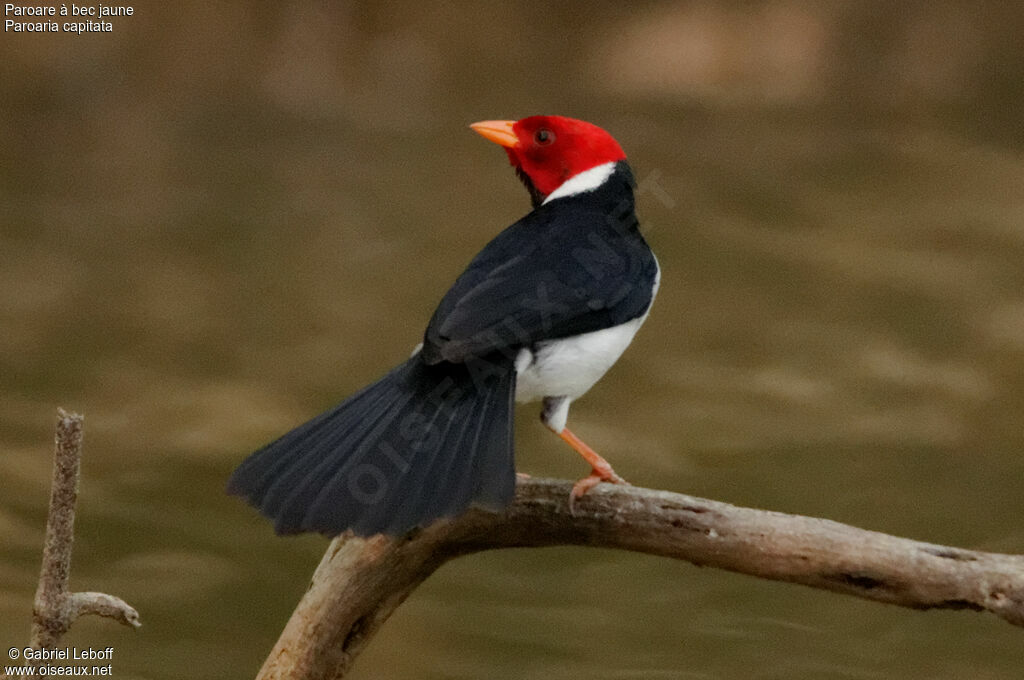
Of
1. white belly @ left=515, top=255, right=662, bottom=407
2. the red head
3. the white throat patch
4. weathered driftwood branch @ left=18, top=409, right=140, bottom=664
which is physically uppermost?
the red head

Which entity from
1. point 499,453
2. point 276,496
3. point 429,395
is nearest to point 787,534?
point 499,453

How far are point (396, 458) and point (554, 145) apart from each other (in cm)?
84

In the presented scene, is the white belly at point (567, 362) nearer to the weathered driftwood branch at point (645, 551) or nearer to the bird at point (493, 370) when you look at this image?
the bird at point (493, 370)

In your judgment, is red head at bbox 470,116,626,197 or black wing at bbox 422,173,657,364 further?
red head at bbox 470,116,626,197

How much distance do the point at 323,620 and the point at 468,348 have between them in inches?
25.7

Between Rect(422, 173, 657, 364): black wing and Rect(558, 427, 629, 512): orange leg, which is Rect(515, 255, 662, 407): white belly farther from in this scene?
Rect(558, 427, 629, 512): orange leg

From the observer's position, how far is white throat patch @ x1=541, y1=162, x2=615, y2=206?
9.31 feet

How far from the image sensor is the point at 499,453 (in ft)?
7.57

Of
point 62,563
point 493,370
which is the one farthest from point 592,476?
point 62,563

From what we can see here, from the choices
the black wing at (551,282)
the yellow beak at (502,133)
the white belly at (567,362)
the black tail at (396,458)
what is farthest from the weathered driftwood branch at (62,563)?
the yellow beak at (502,133)

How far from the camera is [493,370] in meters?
2.48

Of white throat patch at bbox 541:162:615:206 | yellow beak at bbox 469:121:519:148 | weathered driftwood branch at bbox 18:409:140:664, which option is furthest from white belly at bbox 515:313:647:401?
weathered driftwood branch at bbox 18:409:140:664

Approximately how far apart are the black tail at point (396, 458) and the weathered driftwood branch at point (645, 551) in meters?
0.26

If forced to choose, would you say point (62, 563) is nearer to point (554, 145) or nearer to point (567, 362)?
point (567, 362)
